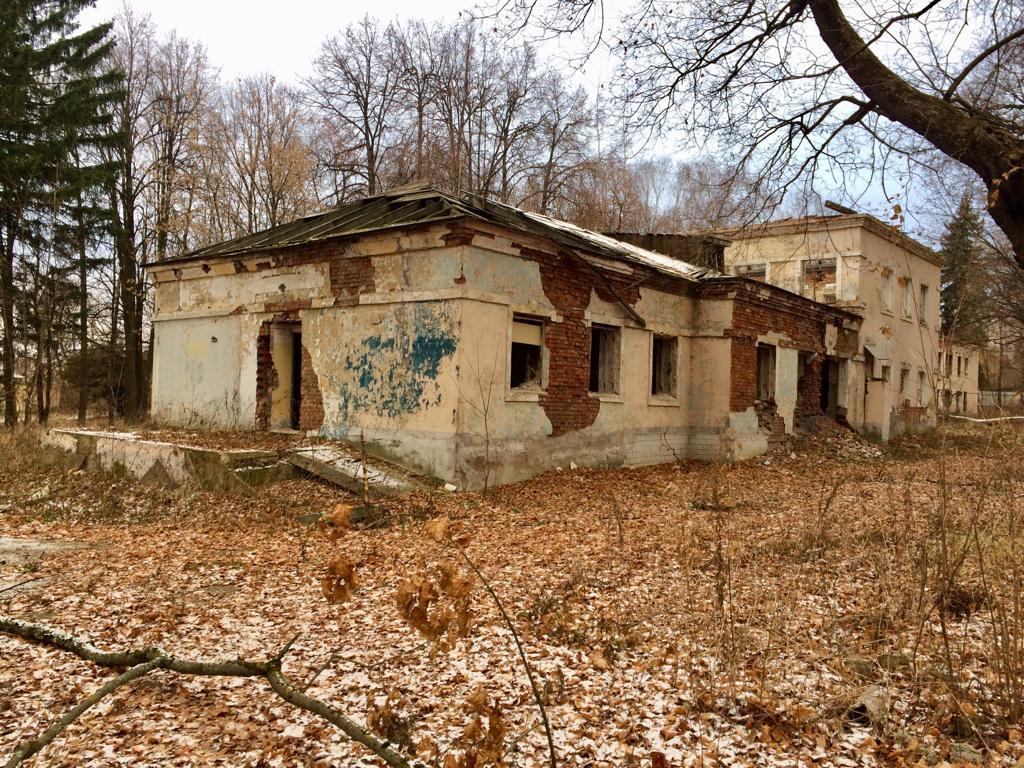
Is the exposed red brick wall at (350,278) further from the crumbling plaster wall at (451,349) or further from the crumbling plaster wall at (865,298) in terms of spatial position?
the crumbling plaster wall at (865,298)

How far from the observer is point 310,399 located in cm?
1291

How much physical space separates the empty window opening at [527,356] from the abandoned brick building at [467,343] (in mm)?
39

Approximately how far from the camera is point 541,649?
4766 millimetres

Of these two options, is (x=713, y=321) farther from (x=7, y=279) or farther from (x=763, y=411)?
(x=7, y=279)

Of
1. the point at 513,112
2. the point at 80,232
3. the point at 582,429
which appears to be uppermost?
the point at 513,112

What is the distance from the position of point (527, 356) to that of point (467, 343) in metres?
1.81

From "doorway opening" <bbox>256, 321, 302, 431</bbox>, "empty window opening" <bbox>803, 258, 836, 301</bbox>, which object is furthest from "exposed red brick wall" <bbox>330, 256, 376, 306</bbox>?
"empty window opening" <bbox>803, 258, 836, 301</bbox>

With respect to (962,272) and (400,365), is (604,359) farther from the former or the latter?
(962,272)

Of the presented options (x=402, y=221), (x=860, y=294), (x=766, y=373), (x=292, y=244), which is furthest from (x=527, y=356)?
(x=860, y=294)

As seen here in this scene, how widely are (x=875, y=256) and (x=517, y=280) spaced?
16491 mm

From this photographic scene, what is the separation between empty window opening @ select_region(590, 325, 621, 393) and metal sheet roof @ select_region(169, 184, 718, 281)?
146cm

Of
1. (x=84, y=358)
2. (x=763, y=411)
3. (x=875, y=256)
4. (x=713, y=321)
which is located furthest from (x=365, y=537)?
(x=875, y=256)

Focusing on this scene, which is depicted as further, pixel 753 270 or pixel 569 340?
pixel 753 270

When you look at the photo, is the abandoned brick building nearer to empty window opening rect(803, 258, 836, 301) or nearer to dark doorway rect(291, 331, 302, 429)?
dark doorway rect(291, 331, 302, 429)
